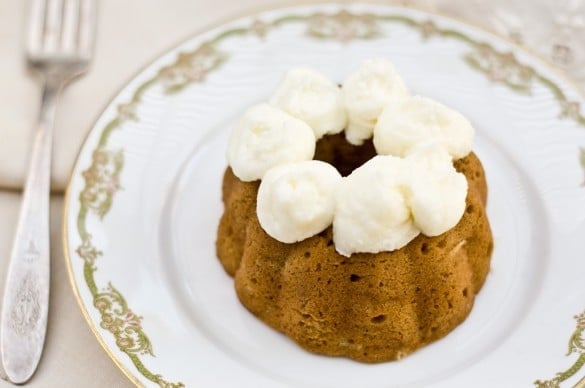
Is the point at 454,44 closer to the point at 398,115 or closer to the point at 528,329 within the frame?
the point at 398,115

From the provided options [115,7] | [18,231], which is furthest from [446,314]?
[115,7]

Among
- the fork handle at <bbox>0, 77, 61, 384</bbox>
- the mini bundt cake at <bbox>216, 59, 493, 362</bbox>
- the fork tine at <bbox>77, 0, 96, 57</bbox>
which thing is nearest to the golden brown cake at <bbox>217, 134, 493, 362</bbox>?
the mini bundt cake at <bbox>216, 59, 493, 362</bbox>

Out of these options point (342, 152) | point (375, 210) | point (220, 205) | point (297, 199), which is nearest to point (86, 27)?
point (220, 205)

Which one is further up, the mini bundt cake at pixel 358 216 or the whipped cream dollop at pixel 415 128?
the whipped cream dollop at pixel 415 128

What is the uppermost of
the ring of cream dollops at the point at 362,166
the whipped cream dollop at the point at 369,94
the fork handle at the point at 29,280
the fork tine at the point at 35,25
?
the fork tine at the point at 35,25

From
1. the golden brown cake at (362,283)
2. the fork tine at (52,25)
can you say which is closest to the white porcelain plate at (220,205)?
the golden brown cake at (362,283)

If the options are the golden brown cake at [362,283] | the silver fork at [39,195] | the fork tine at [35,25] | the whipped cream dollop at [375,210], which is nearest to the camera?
the whipped cream dollop at [375,210]

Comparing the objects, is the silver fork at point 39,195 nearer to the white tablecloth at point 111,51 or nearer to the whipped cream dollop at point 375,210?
the white tablecloth at point 111,51
